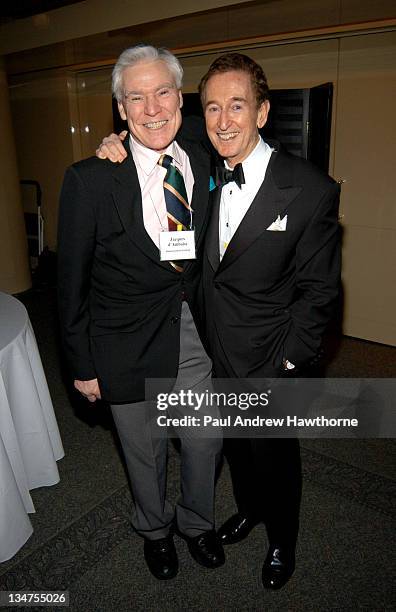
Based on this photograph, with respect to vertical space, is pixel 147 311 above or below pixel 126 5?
below

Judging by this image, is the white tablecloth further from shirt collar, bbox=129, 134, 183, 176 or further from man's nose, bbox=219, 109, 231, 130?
man's nose, bbox=219, 109, 231, 130

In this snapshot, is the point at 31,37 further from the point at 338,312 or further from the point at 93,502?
the point at 93,502

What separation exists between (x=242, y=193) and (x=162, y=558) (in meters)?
1.38

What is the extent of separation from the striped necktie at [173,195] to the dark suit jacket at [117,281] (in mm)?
61

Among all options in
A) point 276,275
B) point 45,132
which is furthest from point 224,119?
point 45,132

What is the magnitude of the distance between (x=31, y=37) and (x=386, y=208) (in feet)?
11.2

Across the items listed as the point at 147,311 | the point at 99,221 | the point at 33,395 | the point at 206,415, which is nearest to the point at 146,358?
the point at 147,311

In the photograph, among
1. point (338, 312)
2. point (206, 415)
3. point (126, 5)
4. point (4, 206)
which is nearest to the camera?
point (206, 415)

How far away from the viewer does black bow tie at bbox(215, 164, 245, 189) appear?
1.64 m

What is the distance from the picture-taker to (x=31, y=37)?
4578mm

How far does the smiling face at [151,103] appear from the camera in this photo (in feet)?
5.08

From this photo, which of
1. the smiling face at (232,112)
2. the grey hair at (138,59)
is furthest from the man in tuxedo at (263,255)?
the grey hair at (138,59)

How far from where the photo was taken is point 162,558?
1959mm

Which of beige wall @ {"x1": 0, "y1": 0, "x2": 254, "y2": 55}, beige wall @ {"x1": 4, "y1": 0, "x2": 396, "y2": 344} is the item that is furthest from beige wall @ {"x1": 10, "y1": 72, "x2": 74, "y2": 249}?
beige wall @ {"x1": 4, "y1": 0, "x2": 396, "y2": 344}
